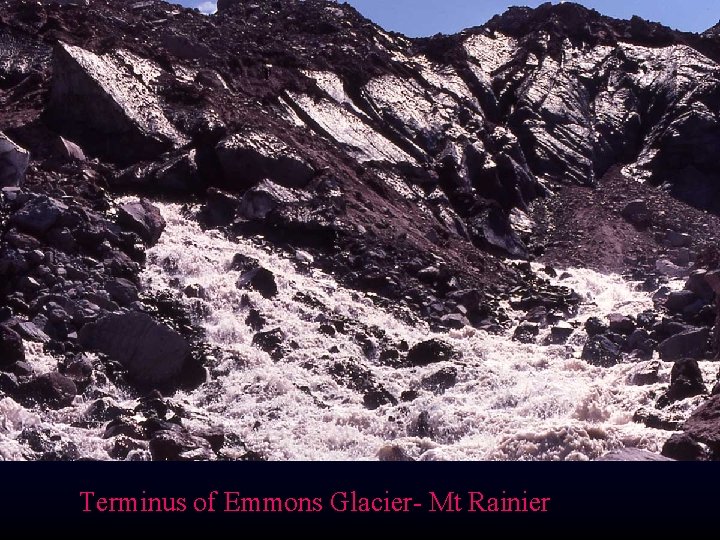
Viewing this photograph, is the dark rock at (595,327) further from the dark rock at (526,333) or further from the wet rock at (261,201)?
the wet rock at (261,201)

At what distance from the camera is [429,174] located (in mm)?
37781

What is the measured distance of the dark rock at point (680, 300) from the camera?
2628 cm

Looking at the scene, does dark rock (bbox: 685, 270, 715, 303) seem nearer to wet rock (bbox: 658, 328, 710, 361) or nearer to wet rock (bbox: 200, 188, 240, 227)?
wet rock (bbox: 658, 328, 710, 361)

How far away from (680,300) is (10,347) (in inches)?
751

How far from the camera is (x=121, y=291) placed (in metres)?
21.3

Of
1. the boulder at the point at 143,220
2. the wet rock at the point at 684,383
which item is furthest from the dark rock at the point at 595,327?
the boulder at the point at 143,220

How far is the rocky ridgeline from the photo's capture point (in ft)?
63.7

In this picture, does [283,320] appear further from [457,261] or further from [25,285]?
[457,261]

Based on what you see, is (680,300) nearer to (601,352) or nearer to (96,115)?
(601,352)

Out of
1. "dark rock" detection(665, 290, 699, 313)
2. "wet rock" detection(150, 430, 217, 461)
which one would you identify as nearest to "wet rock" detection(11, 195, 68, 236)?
"wet rock" detection(150, 430, 217, 461)
